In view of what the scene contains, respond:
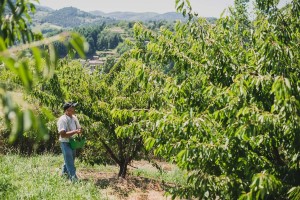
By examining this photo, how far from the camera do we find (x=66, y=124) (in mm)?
8258

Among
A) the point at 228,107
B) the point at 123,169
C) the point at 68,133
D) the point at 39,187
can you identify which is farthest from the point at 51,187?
the point at 228,107

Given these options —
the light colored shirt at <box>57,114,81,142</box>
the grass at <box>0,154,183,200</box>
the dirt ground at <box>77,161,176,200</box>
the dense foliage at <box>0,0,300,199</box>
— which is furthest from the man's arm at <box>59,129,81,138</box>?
the dense foliage at <box>0,0,300,199</box>

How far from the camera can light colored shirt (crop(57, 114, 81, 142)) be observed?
8.19 m

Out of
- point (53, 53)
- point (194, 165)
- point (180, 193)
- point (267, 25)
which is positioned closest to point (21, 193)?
point (180, 193)

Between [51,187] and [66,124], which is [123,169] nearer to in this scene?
[66,124]

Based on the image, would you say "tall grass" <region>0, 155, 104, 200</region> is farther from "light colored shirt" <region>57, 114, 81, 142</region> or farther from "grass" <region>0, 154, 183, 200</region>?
"light colored shirt" <region>57, 114, 81, 142</region>

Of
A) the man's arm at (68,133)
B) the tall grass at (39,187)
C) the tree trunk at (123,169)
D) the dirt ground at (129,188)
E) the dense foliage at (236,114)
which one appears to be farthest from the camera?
the tree trunk at (123,169)

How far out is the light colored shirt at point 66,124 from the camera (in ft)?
26.9

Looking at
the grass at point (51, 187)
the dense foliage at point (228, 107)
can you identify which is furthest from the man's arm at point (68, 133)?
the dense foliage at point (228, 107)

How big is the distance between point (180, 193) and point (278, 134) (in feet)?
5.67

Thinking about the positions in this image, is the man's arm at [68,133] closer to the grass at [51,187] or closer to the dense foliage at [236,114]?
the grass at [51,187]

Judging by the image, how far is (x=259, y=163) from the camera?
15.1 ft

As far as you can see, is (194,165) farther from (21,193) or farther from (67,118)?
(67,118)

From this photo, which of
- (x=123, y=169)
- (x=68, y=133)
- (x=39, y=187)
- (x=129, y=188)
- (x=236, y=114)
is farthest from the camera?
(x=123, y=169)
